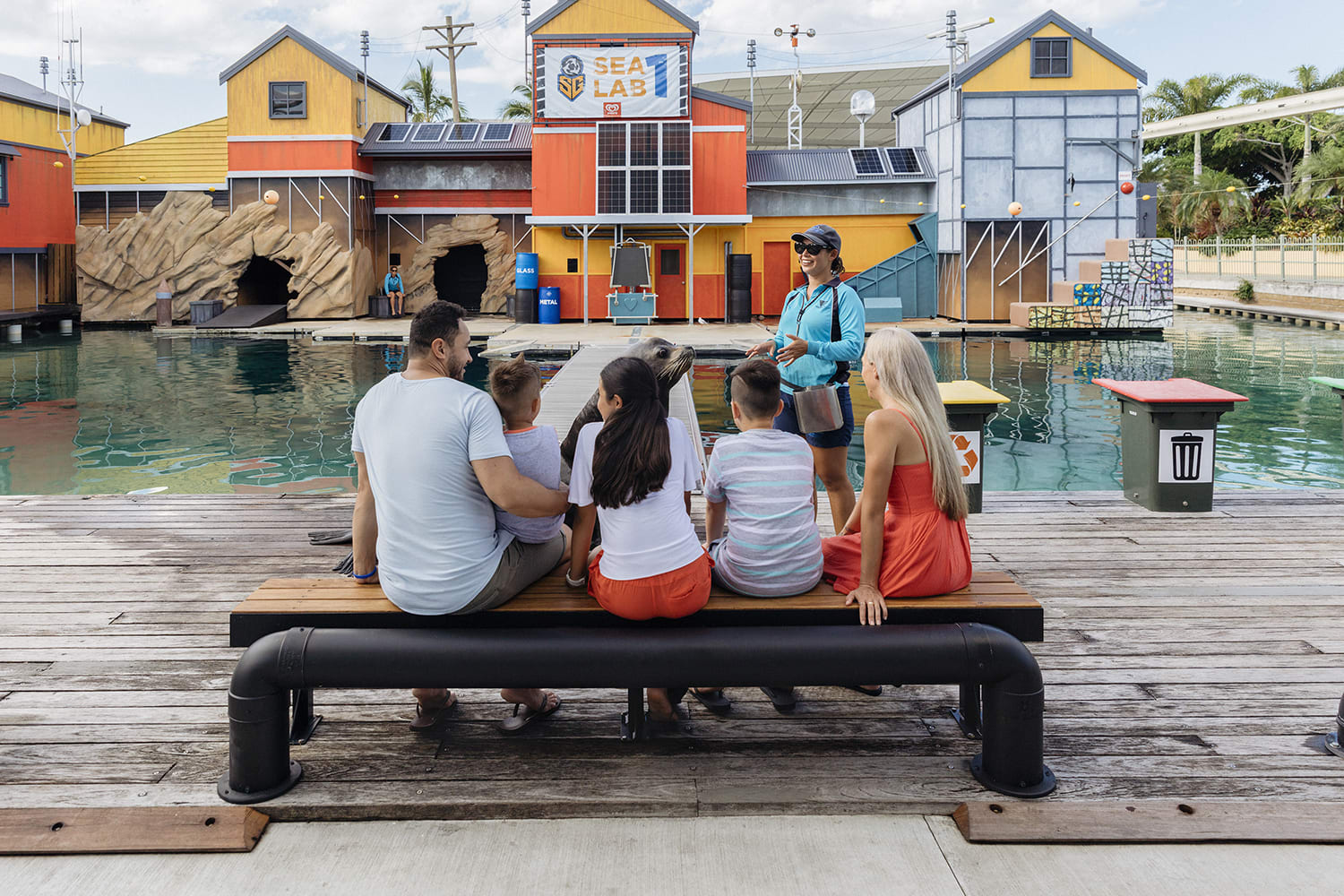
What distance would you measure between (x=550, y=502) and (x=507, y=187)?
24.7m

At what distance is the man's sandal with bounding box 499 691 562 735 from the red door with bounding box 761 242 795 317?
75.9 ft

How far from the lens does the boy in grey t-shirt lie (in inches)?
129

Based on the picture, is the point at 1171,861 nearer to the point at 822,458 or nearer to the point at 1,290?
the point at 822,458

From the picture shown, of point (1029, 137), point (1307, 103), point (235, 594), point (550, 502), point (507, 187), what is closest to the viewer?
point (550, 502)

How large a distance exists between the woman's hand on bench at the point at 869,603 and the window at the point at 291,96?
24970mm

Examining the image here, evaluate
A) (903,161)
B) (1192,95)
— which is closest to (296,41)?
(903,161)

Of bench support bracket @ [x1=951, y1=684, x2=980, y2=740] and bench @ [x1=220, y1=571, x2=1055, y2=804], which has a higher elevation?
bench @ [x1=220, y1=571, x2=1055, y2=804]

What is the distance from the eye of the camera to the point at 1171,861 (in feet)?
8.52

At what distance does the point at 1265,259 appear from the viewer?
30.0 m

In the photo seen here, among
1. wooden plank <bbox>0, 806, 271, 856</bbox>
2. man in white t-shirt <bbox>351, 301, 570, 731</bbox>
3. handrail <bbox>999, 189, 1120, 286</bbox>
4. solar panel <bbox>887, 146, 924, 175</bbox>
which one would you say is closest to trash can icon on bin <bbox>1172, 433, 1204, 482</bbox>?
man in white t-shirt <bbox>351, 301, 570, 731</bbox>

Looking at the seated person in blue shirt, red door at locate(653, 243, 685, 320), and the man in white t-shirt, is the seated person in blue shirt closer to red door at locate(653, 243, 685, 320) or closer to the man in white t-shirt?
red door at locate(653, 243, 685, 320)

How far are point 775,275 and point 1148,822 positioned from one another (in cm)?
2421

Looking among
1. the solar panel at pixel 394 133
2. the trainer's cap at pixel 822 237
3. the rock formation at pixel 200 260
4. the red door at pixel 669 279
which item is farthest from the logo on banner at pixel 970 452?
the solar panel at pixel 394 133

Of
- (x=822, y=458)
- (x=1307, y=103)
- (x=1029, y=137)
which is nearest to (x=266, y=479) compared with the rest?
(x=822, y=458)
